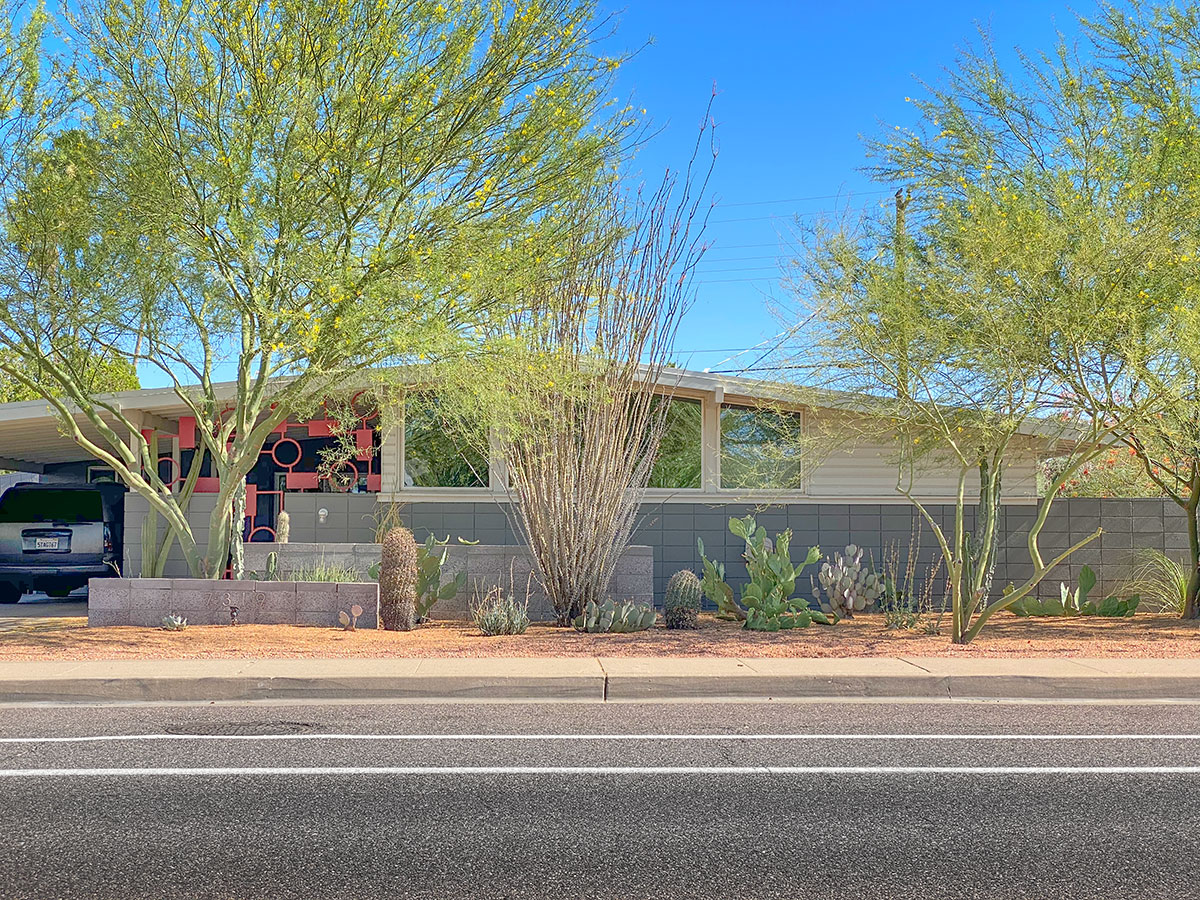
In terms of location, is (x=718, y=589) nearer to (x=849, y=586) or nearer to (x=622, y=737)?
(x=849, y=586)

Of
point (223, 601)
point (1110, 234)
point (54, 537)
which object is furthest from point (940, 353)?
point (54, 537)

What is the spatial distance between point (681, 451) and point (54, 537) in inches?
365

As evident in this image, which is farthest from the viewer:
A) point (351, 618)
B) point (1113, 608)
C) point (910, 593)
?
point (1113, 608)

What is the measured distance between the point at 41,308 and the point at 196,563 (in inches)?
132

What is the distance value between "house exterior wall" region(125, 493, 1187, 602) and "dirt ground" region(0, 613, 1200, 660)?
9.43 ft

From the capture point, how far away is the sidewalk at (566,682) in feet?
31.0

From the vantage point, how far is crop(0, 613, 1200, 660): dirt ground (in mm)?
11281

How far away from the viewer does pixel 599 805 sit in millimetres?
5867

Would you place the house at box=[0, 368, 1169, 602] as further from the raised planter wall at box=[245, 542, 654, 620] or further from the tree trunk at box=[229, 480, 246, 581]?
the tree trunk at box=[229, 480, 246, 581]

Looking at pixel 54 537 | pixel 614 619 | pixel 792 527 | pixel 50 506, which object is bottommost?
pixel 614 619

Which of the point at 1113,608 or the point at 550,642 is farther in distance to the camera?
the point at 1113,608

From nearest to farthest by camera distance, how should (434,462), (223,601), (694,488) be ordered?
(223,601), (694,488), (434,462)

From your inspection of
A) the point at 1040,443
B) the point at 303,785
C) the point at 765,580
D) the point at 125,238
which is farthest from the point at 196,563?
the point at 1040,443

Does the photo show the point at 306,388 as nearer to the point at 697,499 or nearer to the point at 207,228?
the point at 207,228
